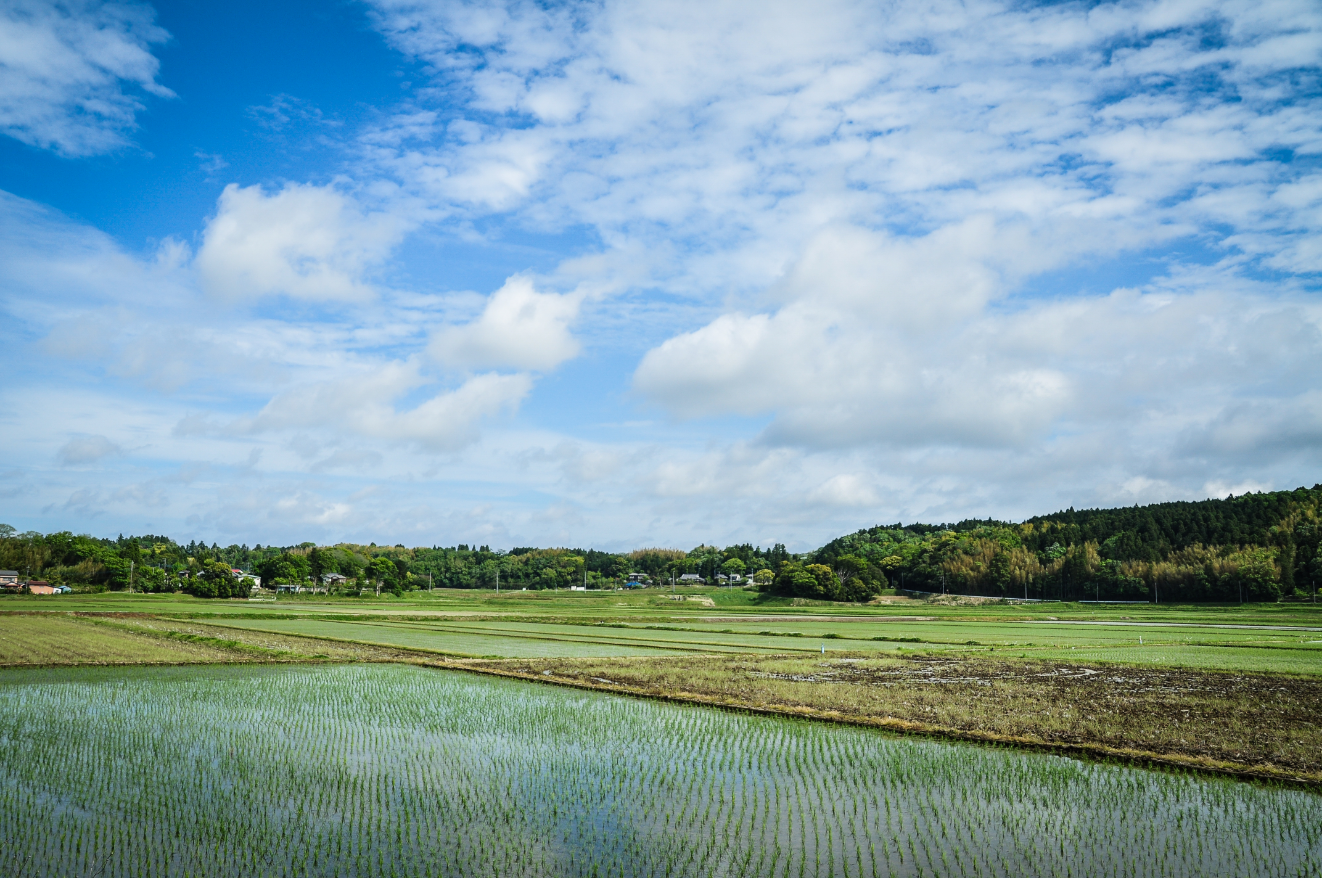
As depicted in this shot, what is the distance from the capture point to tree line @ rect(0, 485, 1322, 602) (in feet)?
350

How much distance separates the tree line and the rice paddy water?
95.5 m

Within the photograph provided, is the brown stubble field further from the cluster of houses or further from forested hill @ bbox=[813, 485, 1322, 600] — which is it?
the cluster of houses

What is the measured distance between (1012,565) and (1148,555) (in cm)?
1999

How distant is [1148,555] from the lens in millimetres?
121625

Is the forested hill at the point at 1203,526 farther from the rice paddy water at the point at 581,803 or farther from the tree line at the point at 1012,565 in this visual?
the rice paddy water at the point at 581,803

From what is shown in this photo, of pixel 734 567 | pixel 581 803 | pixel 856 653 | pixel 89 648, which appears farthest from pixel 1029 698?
pixel 734 567

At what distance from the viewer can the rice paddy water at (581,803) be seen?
10.3 metres

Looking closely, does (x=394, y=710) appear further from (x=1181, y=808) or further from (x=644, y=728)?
(x=1181, y=808)

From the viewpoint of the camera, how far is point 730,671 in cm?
3036

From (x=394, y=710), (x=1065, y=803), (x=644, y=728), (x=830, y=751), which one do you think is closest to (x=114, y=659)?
(x=394, y=710)

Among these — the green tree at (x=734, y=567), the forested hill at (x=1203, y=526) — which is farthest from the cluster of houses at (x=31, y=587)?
the forested hill at (x=1203, y=526)

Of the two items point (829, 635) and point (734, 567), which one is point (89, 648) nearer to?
point (829, 635)

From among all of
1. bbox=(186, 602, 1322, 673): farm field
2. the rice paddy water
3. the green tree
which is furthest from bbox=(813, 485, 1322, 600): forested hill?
the rice paddy water

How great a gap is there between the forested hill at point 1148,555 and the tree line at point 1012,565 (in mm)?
194
